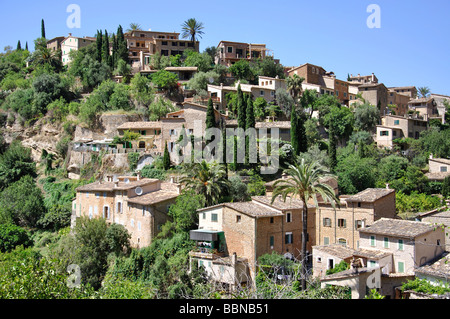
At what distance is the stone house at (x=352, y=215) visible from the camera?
1282 inches

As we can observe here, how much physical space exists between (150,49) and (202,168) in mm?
48752

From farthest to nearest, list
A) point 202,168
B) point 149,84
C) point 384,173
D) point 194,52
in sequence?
point 194,52, point 149,84, point 384,173, point 202,168

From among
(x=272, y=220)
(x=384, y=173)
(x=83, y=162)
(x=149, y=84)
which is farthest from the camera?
(x=149, y=84)

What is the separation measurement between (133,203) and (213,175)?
7319 mm

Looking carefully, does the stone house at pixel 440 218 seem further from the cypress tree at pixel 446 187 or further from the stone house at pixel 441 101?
the stone house at pixel 441 101

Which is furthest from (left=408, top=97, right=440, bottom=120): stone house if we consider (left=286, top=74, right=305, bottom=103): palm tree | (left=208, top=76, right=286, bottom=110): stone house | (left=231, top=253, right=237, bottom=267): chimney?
(left=231, top=253, right=237, bottom=267): chimney

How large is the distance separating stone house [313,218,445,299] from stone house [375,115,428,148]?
26465 mm

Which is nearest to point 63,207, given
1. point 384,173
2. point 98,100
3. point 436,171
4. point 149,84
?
point 98,100

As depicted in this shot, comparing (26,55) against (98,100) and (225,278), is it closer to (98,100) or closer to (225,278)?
(98,100)

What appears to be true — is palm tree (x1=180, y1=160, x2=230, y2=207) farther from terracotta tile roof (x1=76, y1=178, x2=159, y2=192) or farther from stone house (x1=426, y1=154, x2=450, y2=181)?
stone house (x1=426, y1=154, x2=450, y2=181)

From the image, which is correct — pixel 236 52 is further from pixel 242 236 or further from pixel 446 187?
pixel 242 236

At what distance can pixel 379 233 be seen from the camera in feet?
95.5

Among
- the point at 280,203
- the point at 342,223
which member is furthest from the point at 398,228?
the point at 280,203

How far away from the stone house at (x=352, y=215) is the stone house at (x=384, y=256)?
1786 millimetres
